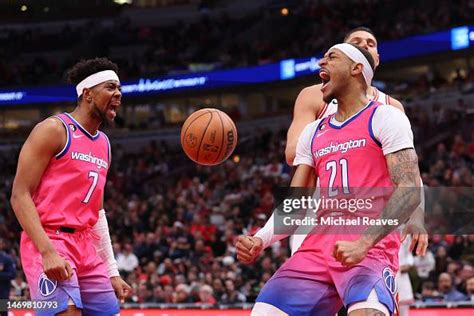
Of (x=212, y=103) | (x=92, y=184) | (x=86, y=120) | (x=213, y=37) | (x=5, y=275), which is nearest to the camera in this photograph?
(x=92, y=184)

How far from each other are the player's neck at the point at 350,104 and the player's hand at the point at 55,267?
5.52 ft

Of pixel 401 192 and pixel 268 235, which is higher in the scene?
pixel 401 192

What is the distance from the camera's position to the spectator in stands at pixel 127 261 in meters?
16.2

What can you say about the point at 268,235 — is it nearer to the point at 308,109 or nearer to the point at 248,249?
the point at 248,249

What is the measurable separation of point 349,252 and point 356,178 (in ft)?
1.72

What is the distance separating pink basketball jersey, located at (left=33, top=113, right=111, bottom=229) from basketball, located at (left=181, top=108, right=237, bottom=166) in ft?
3.09

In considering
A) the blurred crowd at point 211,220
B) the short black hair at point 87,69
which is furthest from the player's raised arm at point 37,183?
the blurred crowd at point 211,220

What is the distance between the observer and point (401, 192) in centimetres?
429

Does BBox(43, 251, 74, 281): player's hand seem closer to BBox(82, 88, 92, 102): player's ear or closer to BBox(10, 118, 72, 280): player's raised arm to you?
BBox(10, 118, 72, 280): player's raised arm

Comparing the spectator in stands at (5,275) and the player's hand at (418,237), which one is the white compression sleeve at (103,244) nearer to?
the player's hand at (418,237)

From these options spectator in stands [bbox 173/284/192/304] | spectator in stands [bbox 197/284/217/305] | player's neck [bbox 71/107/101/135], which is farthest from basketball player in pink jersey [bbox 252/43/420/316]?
spectator in stands [bbox 173/284/192/304]

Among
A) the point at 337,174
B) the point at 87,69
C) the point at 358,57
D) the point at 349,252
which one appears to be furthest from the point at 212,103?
the point at 349,252

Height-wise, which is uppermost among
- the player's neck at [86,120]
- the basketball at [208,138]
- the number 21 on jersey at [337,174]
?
the player's neck at [86,120]

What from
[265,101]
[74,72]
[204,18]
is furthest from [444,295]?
[204,18]
